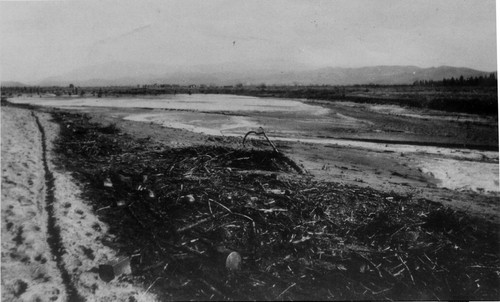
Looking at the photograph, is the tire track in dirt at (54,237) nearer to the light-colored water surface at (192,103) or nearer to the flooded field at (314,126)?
the light-colored water surface at (192,103)

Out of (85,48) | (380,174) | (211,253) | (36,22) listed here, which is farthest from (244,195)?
(36,22)

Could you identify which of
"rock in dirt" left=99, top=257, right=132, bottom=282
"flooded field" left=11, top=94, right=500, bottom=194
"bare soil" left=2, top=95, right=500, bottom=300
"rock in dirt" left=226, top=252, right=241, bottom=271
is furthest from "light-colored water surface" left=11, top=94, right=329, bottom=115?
"rock in dirt" left=99, top=257, right=132, bottom=282

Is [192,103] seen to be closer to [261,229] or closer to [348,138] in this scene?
[261,229]

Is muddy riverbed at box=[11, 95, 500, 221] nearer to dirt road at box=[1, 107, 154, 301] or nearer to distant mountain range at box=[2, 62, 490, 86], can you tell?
distant mountain range at box=[2, 62, 490, 86]

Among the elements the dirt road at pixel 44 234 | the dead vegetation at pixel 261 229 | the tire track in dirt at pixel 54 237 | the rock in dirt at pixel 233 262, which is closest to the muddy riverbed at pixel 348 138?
the dead vegetation at pixel 261 229

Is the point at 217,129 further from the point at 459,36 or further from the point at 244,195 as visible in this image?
the point at 459,36

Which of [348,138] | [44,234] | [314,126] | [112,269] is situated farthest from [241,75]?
[44,234]
